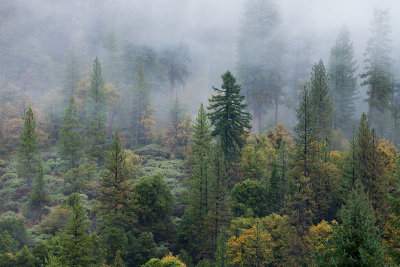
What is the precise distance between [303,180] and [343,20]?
187 ft

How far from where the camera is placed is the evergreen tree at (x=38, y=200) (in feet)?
127

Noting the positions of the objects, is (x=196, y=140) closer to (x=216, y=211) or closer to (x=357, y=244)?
(x=216, y=211)

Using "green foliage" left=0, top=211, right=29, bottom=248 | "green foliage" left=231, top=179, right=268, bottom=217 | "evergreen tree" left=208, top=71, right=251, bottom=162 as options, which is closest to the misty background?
"evergreen tree" left=208, top=71, right=251, bottom=162

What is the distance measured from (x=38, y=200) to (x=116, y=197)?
12822mm

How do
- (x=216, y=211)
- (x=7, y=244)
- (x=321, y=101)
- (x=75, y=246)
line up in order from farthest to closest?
1. (x=321, y=101)
2. (x=216, y=211)
3. (x=7, y=244)
4. (x=75, y=246)

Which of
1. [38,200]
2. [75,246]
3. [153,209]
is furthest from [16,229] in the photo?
[153,209]

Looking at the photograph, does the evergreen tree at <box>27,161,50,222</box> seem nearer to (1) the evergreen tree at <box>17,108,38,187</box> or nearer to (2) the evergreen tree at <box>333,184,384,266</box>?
(1) the evergreen tree at <box>17,108,38,187</box>

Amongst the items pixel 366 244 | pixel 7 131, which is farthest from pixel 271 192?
pixel 7 131

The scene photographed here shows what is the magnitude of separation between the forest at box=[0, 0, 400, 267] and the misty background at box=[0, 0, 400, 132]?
16.3 inches

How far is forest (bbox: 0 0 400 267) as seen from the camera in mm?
26203

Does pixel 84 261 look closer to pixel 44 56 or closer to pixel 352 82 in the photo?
pixel 352 82

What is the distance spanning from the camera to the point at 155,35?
84562mm

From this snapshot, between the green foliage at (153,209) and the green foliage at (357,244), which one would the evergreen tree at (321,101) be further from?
the green foliage at (357,244)

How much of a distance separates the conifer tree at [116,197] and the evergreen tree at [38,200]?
10867 millimetres
